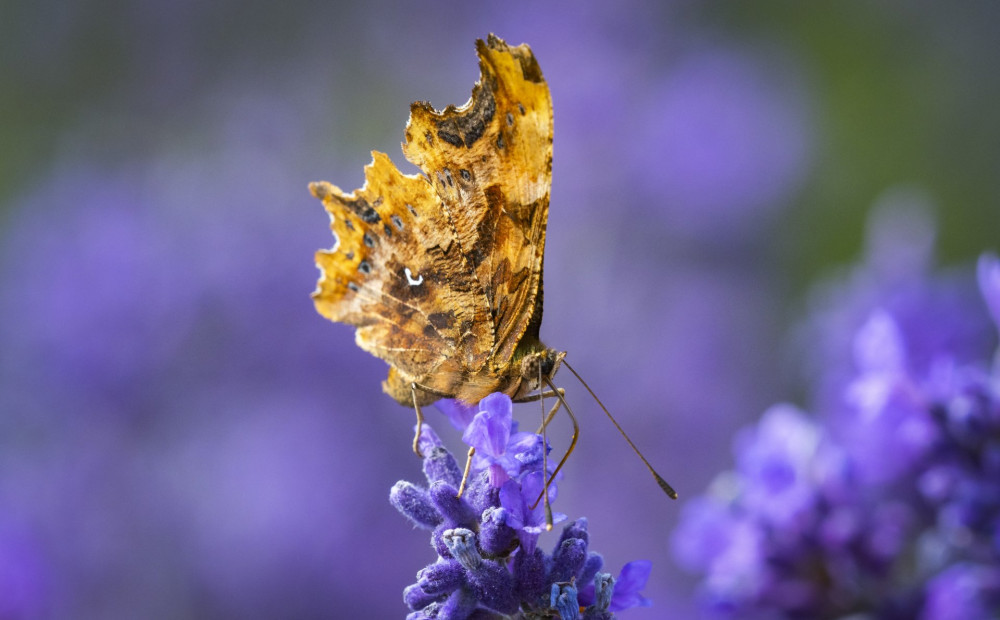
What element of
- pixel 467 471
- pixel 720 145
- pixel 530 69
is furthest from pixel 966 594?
pixel 720 145

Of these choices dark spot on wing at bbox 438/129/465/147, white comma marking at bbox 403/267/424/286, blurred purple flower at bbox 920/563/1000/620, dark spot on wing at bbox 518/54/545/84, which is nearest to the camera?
dark spot on wing at bbox 518/54/545/84

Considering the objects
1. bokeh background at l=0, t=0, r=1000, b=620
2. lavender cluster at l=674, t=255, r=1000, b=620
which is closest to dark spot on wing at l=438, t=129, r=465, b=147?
lavender cluster at l=674, t=255, r=1000, b=620

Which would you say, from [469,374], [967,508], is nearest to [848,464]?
[967,508]

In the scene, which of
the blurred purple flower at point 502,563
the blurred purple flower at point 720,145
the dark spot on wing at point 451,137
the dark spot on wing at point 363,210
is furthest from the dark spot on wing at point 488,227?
the blurred purple flower at point 720,145

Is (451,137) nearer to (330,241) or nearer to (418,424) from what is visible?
(418,424)

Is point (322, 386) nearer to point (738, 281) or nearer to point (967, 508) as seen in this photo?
point (738, 281)

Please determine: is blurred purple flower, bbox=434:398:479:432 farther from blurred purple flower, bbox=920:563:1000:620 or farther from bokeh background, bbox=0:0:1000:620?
bokeh background, bbox=0:0:1000:620

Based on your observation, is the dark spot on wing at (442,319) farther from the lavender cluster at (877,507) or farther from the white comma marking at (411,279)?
the lavender cluster at (877,507)
